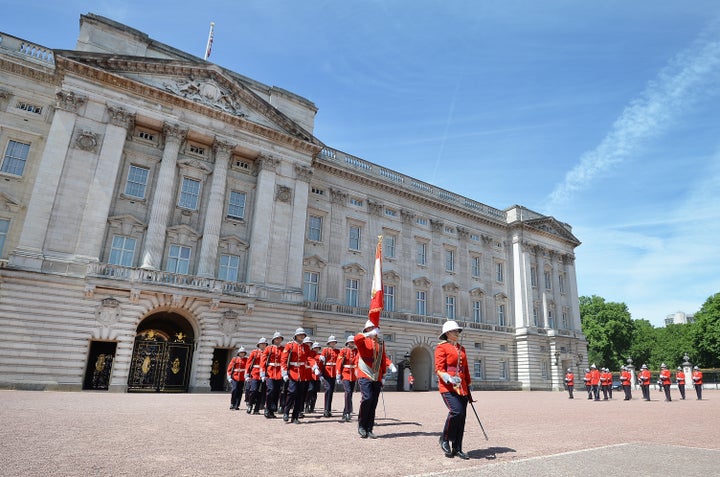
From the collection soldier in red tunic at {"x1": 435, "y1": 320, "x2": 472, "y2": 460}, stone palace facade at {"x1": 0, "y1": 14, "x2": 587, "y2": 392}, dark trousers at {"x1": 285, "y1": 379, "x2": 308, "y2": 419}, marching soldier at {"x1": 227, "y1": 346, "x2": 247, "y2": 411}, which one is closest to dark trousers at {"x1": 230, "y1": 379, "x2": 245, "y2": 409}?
marching soldier at {"x1": 227, "y1": 346, "x2": 247, "y2": 411}

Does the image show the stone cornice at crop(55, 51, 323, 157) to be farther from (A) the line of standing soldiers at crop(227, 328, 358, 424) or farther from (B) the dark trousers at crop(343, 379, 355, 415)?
(B) the dark trousers at crop(343, 379, 355, 415)

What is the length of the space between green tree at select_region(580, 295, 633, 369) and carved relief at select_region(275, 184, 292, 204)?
62541 mm

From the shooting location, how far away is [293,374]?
11.9m

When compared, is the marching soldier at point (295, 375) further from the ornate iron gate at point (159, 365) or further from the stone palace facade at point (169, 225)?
the ornate iron gate at point (159, 365)

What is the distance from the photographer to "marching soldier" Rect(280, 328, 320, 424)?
1182cm

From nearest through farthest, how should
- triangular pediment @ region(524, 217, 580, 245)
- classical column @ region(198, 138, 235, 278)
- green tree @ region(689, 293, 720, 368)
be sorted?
classical column @ region(198, 138, 235, 278) → triangular pediment @ region(524, 217, 580, 245) → green tree @ region(689, 293, 720, 368)

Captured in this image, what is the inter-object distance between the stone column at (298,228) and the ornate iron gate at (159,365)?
7993 millimetres

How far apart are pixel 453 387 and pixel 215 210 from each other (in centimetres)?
2408

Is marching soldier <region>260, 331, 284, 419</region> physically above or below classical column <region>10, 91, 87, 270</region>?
below

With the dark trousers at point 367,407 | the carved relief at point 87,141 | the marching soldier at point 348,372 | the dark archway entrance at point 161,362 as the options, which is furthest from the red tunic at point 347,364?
the carved relief at point 87,141

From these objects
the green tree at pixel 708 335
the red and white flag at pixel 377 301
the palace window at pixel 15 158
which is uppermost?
the palace window at pixel 15 158

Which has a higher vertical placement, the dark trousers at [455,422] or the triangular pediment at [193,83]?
the triangular pediment at [193,83]

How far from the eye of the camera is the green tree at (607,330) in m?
72.0

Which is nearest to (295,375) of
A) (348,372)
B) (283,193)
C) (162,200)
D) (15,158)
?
(348,372)
